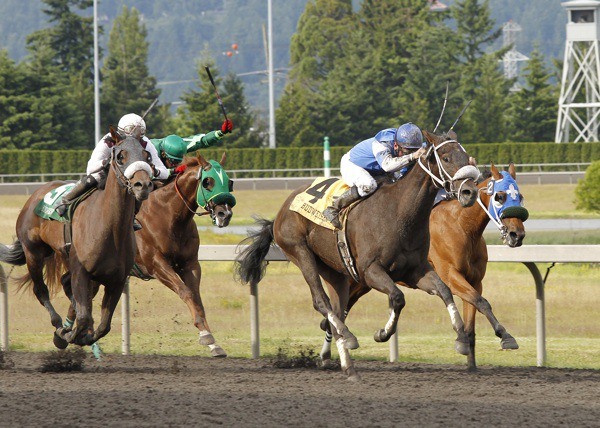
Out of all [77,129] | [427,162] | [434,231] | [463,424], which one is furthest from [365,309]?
[77,129]

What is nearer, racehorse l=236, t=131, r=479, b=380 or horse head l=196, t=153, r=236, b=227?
racehorse l=236, t=131, r=479, b=380

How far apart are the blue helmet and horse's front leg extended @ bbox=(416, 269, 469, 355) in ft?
2.67

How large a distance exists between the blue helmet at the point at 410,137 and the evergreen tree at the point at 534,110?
1977 inches

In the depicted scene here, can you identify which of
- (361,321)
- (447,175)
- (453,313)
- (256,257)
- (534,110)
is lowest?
(361,321)

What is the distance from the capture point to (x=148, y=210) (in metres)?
8.92

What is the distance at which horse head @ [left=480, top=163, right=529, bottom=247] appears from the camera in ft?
26.0

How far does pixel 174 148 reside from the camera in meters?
9.37

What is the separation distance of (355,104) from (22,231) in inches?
1910

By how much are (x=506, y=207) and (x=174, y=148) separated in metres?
2.67

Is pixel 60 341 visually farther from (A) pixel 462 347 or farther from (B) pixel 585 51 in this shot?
(B) pixel 585 51

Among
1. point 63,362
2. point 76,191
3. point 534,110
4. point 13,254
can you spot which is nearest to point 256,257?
point 76,191

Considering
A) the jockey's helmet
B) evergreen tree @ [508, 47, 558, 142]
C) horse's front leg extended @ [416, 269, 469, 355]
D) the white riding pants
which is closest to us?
horse's front leg extended @ [416, 269, 469, 355]

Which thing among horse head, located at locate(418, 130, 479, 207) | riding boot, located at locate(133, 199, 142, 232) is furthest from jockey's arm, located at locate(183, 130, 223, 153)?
horse head, located at locate(418, 130, 479, 207)

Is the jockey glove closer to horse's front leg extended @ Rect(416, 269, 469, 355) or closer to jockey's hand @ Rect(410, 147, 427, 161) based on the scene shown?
jockey's hand @ Rect(410, 147, 427, 161)
